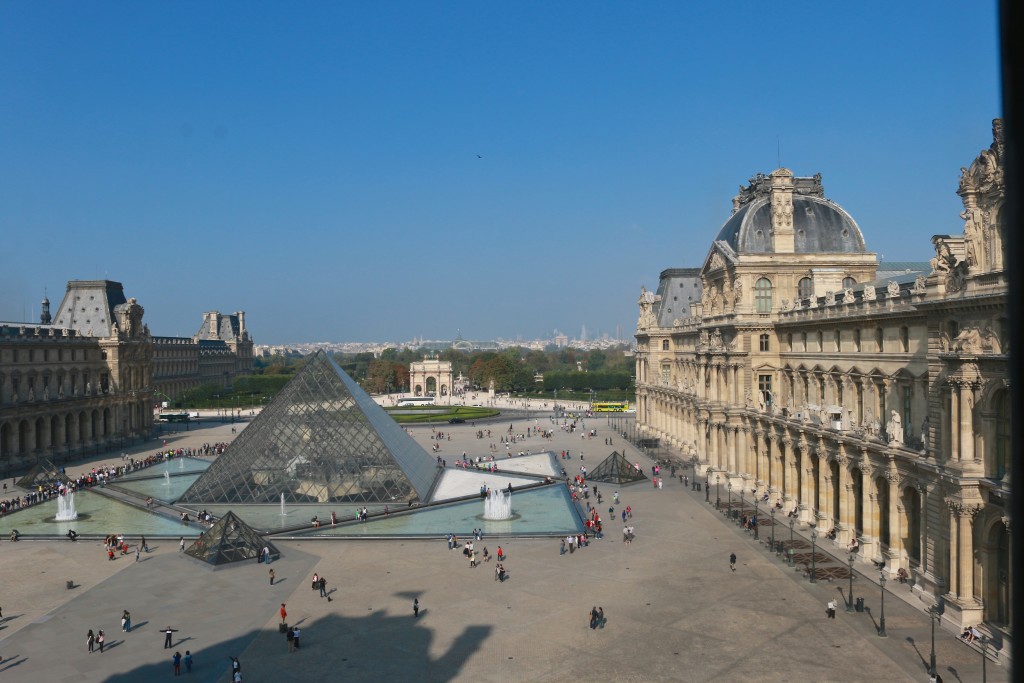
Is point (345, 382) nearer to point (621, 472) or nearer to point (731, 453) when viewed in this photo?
point (621, 472)

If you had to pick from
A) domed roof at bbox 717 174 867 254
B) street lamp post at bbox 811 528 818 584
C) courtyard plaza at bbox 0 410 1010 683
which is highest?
domed roof at bbox 717 174 867 254

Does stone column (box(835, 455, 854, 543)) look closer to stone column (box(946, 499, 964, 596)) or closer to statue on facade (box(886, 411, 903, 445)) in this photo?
statue on facade (box(886, 411, 903, 445))

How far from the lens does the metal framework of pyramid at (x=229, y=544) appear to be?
34031 mm

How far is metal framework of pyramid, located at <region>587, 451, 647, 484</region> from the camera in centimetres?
5291

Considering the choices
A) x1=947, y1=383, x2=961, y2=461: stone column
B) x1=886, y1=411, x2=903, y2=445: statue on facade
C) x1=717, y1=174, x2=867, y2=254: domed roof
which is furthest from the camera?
x1=717, y1=174, x2=867, y2=254: domed roof

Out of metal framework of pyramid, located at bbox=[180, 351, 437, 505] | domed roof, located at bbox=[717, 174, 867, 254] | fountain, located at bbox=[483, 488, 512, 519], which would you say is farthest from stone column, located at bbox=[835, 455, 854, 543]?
metal framework of pyramid, located at bbox=[180, 351, 437, 505]

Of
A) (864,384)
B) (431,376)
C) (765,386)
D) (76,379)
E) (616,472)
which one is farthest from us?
→ (431,376)

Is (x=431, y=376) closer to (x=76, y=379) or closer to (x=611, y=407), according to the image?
(x=611, y=407)

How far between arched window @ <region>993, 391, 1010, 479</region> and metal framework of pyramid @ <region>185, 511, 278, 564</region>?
26.5m

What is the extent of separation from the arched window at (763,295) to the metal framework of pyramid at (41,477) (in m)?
43.5

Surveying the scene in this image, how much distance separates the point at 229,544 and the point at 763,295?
101 ft


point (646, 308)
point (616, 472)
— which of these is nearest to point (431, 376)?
point (646, 308)

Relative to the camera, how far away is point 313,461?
4681 cm

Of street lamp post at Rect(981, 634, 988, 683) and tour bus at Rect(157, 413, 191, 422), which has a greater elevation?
tour bus at Rect(157, 413, 191, 422)
